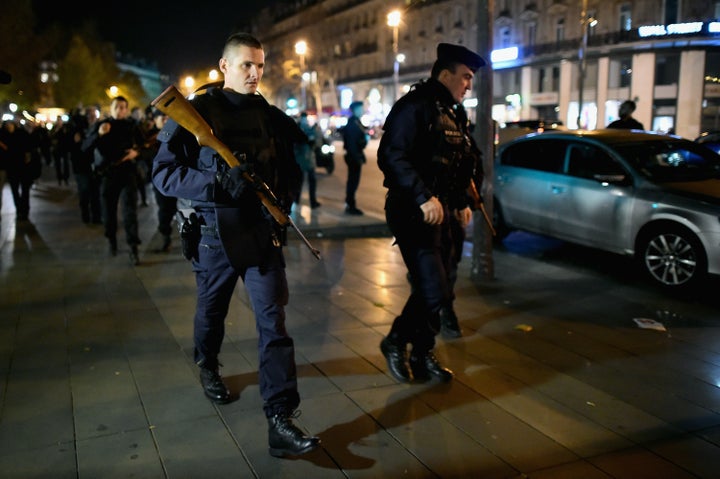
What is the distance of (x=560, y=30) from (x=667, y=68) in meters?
9.27

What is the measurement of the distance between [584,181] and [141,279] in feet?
17.0

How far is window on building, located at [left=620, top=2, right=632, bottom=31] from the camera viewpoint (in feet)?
137

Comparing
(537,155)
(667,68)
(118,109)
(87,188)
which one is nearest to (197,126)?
(118,109)

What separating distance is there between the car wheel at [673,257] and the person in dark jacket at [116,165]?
578 centimetres

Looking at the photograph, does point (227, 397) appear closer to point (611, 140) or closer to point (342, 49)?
point (611, 140)

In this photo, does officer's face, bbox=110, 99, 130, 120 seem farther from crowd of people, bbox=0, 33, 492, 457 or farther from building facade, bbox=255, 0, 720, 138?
building facade, bbox=255, 0, 720, 138

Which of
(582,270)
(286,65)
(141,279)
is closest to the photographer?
(141,279)

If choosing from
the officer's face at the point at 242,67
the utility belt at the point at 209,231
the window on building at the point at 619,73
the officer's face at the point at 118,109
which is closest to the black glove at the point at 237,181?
the utility belt at the point at 209,231

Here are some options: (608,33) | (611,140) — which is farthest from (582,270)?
(608,33)

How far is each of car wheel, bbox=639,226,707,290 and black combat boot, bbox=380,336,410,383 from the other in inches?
147

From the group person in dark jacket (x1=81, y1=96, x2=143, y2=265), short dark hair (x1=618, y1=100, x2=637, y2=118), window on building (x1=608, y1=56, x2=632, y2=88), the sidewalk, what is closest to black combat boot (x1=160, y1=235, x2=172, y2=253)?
person in dark jacket (x1=81, y1=96, x2=143, y2=265)

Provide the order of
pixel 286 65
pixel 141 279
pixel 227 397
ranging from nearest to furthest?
pixel 227 397, pixel 141 279, pixel 286 65

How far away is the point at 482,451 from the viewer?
351 centimetres

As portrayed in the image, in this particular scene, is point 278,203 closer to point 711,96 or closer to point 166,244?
point 166,244
